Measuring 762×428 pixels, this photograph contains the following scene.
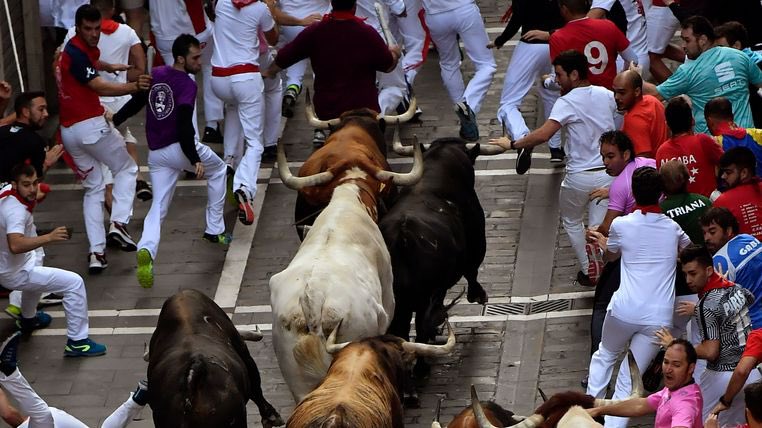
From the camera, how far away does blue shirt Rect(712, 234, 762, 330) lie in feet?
40.1

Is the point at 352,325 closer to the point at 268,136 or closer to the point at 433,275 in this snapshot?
the point at 433,275

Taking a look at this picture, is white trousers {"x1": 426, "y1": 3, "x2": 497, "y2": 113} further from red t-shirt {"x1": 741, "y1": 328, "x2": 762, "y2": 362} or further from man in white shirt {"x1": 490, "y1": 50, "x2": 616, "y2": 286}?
red t-shirt {"x1": 741, "y1": 328, "x2": 762, "y2": 362}

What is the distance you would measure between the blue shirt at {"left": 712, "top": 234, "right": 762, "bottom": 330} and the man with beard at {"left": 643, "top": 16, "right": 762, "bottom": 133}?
3097mm

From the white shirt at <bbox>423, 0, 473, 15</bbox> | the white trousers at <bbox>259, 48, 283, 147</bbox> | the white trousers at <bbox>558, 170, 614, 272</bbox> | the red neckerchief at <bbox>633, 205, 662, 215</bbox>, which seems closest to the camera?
the red neckerchief at <bbox>633, 205, 662, 215</bbox>

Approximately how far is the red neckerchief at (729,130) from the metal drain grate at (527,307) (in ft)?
7.79

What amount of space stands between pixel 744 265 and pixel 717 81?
334 cm

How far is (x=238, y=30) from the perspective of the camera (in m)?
17.3

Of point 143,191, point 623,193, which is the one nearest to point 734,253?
point 623,193

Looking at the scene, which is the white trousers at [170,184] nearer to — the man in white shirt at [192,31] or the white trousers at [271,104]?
the white trousers at [271,104]

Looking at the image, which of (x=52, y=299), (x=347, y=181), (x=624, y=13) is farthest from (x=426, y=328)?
(x=624, y=13)

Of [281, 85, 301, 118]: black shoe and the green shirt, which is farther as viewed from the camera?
[281, 85, 301, 118]: black shoe

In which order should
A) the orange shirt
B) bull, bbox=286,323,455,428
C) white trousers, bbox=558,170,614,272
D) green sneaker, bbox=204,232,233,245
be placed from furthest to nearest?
green sneaker, bbox=204,232,233,245, white trousers, bbox=558,170,614,272, the orange shirt, bull, bbox=286,323,455,428

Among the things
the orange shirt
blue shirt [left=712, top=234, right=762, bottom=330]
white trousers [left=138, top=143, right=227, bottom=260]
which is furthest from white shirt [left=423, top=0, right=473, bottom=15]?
blue shirt [left=712, top=234, right=762, bottom=330]

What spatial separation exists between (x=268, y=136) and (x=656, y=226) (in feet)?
22.2
